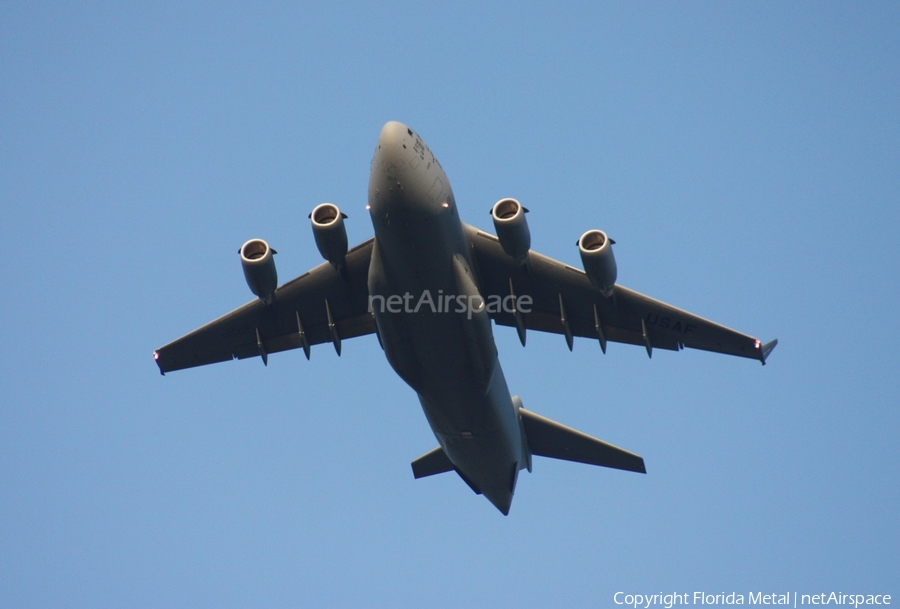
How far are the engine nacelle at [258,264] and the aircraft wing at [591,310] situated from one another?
370 centimetres

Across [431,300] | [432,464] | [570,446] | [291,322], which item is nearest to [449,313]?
[431,300]

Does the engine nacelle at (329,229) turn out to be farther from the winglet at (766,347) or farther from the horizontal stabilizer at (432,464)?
the winglet at (766,347)

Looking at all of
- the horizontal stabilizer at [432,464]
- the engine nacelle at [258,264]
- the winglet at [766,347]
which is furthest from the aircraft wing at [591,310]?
the horizontal stabilizer at [432,464]

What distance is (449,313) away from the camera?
18750 millimetres

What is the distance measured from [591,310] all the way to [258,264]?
20.9 feet

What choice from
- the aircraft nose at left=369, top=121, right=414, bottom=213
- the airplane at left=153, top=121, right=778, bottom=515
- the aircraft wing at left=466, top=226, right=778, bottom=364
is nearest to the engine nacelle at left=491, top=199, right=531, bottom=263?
the airplane at left=153, top=121, right=778, bottom=515

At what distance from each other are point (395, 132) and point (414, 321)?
Result: 3.32 meters

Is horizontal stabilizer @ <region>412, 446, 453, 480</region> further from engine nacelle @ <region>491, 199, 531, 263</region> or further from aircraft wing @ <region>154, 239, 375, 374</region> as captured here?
engine nacelle @ <region>491, 199, 531, 263</region>

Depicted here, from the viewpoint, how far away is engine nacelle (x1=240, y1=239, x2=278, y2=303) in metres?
19.6

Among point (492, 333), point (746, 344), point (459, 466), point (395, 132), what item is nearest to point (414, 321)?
point (492, 333)

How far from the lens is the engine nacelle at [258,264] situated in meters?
19.6

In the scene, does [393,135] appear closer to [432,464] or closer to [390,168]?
[390,168]

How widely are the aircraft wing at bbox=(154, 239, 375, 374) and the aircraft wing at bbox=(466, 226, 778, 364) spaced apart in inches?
97.5

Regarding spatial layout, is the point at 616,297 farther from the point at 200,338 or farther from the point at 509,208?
the point at 200,338
